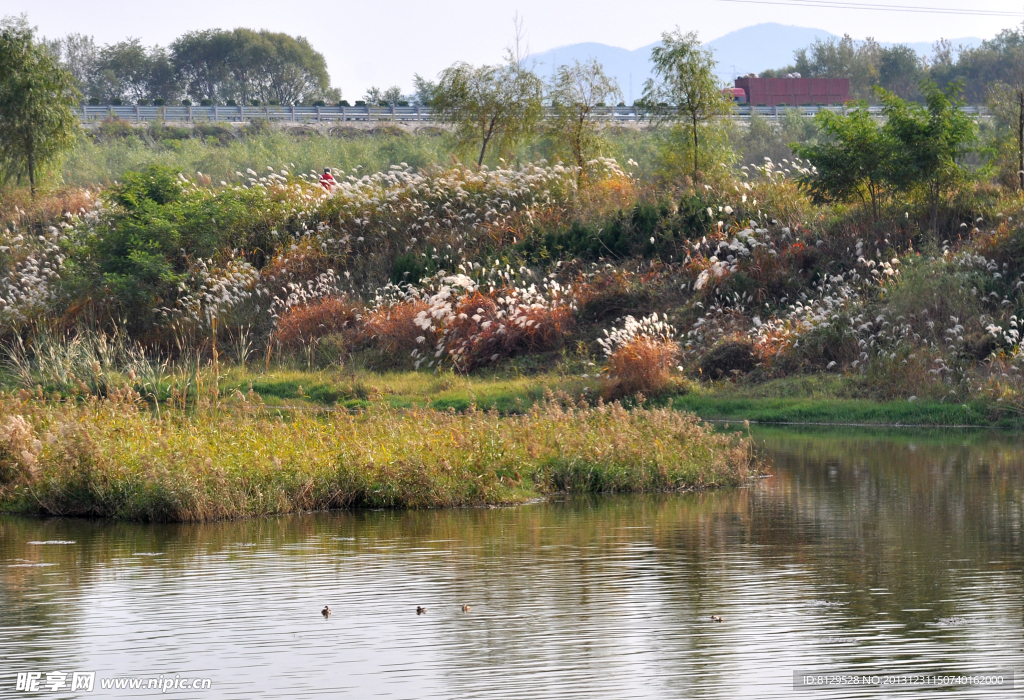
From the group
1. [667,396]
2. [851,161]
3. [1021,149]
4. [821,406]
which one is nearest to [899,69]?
[1021,149]

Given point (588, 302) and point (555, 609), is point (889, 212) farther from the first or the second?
point (555, 609)

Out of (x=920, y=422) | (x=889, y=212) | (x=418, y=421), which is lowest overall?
(x=920, y=422)

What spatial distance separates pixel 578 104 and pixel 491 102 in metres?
2.88

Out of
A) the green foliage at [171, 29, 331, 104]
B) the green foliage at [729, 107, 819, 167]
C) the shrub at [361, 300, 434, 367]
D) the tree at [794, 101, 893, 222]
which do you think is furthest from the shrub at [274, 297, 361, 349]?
the green foliage at [171, 29, 331, 104]

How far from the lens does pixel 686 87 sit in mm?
33844

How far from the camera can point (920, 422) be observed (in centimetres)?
2142

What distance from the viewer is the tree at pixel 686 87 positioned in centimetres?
3366

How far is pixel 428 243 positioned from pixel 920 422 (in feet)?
49.6

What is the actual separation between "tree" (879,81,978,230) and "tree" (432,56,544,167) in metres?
12.2

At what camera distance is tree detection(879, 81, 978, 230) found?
27297 millimetres

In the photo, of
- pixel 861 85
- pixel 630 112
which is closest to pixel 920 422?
pixel 630 112

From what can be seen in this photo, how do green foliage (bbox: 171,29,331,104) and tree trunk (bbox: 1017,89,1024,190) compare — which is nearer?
tree trunk (bbox: 1017,89,1024,190)

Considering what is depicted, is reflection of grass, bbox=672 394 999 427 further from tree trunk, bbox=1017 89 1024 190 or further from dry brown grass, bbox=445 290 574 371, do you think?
tree trunk, bbox=1017 89 1024 190

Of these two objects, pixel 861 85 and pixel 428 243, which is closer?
pixel 428 243
